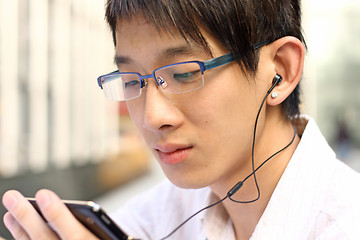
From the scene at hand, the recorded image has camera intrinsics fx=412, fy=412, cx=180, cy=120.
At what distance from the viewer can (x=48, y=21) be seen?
25.0 feet

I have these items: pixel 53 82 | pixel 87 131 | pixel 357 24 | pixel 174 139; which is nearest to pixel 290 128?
pixel 174 139

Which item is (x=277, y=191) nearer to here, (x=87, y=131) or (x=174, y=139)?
(x=174, y=139)

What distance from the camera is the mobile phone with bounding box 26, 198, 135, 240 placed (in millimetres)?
1002

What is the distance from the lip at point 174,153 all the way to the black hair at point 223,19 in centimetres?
32

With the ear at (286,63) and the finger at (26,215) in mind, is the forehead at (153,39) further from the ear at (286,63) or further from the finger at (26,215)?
the finger at (26,215)

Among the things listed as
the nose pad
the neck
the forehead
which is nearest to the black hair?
the forehead

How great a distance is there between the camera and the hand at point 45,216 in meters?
1.01

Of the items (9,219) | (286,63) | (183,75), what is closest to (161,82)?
(183,75)

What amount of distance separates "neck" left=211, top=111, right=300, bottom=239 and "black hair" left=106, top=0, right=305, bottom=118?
0.92 feet

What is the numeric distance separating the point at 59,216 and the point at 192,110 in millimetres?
503

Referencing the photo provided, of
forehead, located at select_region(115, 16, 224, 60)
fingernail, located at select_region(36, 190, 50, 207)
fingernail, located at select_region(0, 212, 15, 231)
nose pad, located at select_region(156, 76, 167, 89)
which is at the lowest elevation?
fingernail, located at select_region(0, 212, 15, 231)

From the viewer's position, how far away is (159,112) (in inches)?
49.9

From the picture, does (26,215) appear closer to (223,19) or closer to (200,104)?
(200,104)

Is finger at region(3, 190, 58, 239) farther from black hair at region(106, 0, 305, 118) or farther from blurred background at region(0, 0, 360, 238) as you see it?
blurred background at region(0, 0, 360, 238)
